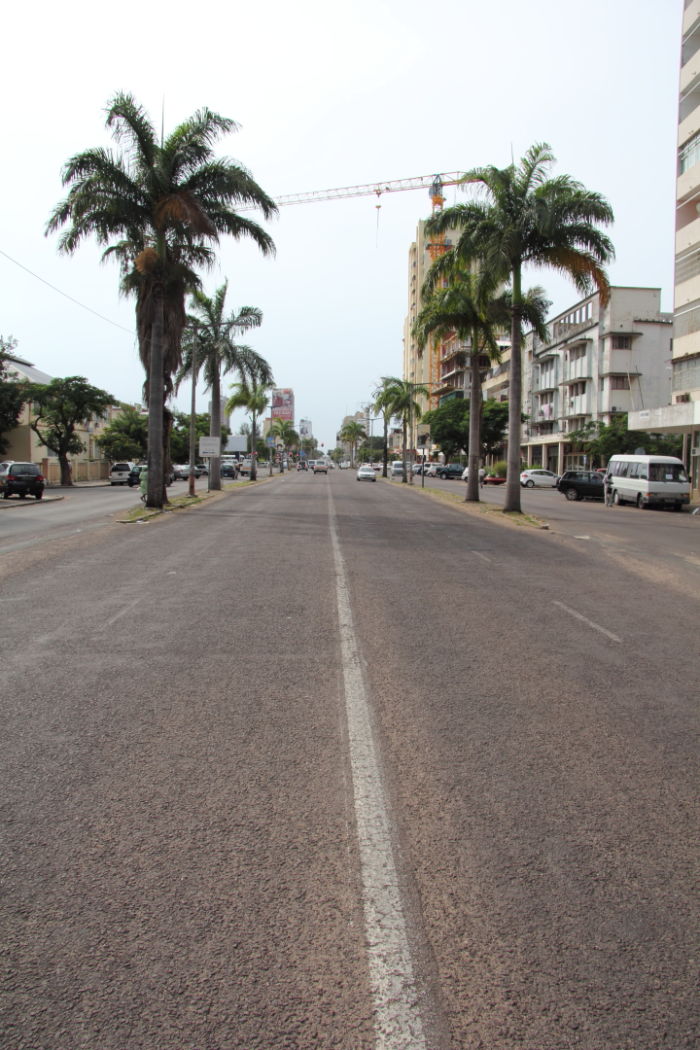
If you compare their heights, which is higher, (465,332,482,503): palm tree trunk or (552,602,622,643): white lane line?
(465,332,482,503): palm tree trunk

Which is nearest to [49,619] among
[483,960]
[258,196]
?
[483,960]

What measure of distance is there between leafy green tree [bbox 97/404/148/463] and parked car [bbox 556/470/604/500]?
36759 mm

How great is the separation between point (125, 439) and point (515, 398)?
49649 mm

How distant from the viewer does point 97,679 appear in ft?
20.6

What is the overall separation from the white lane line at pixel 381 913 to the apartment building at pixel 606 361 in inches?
2249

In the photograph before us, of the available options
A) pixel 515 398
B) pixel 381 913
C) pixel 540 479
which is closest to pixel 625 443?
pixel 540 479

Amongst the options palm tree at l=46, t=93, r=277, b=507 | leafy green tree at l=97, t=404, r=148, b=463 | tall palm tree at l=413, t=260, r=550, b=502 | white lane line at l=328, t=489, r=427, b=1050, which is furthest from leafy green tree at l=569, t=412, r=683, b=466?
white lane line at l=328, t=489, r=427, b=1050

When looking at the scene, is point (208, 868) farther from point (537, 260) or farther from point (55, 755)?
point (537, 260)

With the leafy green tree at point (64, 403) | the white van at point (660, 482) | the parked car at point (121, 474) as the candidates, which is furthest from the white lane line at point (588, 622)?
the parked car at point (121, 474)

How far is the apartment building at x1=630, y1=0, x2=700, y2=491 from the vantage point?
39250 mm

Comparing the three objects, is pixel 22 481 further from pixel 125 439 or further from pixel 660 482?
pixel 125 439

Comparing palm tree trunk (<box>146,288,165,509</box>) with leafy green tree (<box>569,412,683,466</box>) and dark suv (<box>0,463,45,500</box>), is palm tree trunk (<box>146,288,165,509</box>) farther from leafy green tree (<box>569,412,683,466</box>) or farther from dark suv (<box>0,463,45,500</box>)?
leafy green tree (<box>569,412,683,466</box>)

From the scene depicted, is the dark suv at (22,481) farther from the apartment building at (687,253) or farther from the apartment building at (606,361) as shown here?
the apartment building at (606,361)

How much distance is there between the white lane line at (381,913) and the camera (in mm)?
2516
